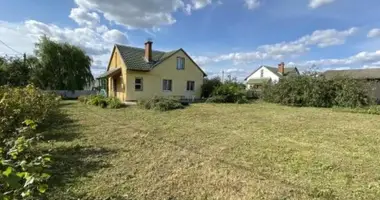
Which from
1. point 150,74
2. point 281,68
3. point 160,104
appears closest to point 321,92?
point 160,104

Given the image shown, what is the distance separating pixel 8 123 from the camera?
571 centimetres

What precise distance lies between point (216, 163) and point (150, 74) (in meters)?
16.0

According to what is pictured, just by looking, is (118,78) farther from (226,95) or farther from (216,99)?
(226,95)

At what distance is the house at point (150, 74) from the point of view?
19469mm

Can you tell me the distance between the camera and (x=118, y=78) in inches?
824

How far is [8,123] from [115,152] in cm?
253

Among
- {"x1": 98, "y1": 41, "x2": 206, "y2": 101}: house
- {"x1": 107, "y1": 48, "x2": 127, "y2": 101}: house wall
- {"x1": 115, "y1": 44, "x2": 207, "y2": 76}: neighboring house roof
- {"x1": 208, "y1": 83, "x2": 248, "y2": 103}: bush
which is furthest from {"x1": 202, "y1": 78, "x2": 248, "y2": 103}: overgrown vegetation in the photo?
{"x1": 107, "y1": 48, "x2": 127, "y2": 101}: house wall

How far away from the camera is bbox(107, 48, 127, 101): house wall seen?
19400mm

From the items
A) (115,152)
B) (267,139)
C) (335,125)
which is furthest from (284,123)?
(115,152)

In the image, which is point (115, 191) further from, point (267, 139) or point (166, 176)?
point (267, 139)

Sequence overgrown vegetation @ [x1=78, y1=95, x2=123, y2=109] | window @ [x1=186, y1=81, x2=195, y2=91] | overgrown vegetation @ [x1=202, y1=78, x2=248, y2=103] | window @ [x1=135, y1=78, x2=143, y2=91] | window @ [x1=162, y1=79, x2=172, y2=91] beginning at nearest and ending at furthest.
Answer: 1. overgrown vegetation @ [x1=78, y1=95, x2=123, y2=109]
2. window @ [x1=135, y1=78, x2=143, y2=91]
3. overgrown vegetation @ [x1=202, y1=78, x2=248, y2=103]
4. window @ [x1=162, y1=79, x2=172, y2=91]
5. window @ [x1=186, y1=81, x2=195, y2=91]

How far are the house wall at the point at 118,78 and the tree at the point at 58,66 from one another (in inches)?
354

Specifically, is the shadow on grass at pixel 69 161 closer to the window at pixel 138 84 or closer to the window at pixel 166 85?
the window at pixel 138 84

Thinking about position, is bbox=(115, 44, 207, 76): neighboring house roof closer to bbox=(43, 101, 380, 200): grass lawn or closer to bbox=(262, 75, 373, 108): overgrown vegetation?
bbox=(262, 75, 373, 108): overgrown vegetation
